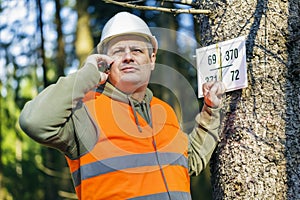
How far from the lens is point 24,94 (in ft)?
39.3

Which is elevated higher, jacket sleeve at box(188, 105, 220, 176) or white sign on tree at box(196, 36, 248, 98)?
white sign on tree at box(196, 36, 248, 98)

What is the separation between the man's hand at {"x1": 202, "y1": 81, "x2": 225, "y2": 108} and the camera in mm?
3035

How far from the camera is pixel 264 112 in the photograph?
2.89 m

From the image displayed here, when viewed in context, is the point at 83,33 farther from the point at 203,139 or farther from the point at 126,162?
the point at 126,162

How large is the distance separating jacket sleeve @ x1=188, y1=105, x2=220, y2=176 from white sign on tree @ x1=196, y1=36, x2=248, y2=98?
12cm

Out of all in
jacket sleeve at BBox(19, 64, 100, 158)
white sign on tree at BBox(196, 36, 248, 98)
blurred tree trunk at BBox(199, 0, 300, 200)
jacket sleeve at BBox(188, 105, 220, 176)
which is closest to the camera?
jacket sleeve at BBox(19, 64, 100, 158)

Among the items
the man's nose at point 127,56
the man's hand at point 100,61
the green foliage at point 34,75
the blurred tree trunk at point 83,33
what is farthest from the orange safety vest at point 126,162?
the blurred tree trunk at point 83,33

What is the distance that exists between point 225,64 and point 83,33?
567 centimetres

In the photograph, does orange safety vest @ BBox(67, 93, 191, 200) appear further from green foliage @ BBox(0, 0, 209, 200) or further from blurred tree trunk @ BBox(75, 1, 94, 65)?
blurred tree trunk @ BBox(75, 1, 94, 65)

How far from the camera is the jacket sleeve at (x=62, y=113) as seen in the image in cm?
267

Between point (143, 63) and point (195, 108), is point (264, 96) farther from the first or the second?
point (195, 108)

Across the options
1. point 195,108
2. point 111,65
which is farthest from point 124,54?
point 195,108

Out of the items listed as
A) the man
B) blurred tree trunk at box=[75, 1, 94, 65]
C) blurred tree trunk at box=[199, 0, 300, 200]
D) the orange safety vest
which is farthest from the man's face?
blurred tree trunk at box=[75, 1, 94, 65]

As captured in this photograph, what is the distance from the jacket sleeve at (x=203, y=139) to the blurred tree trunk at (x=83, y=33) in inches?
200
